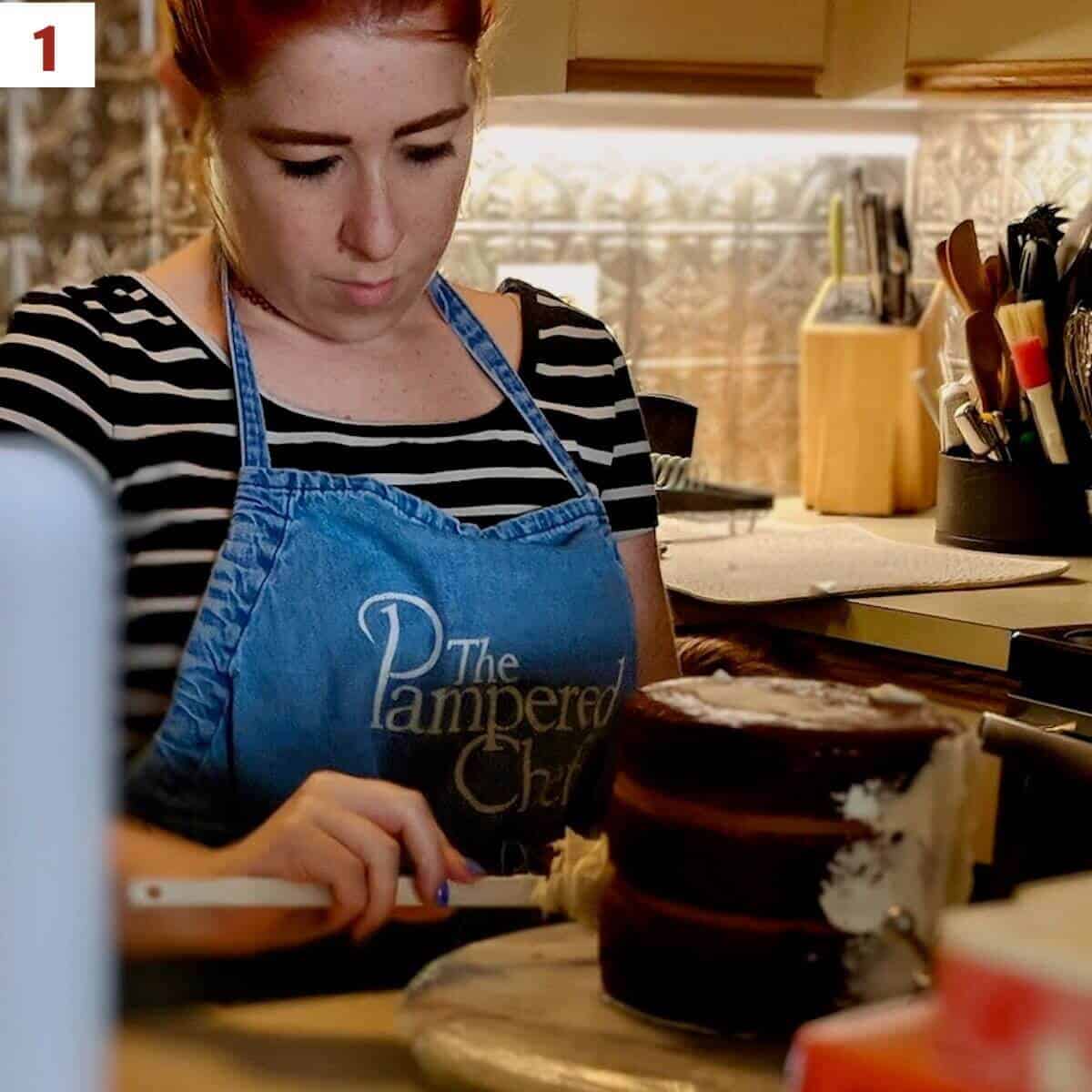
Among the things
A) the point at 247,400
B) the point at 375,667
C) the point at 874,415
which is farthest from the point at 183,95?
the point at 874,415

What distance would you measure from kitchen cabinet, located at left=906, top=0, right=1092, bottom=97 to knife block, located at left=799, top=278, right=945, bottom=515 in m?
0.37

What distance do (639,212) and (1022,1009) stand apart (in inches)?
A: 91.6

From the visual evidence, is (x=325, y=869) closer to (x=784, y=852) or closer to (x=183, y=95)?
(x=784, y=852)

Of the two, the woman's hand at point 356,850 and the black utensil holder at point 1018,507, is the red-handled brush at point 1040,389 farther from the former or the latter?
the woman's hand at point 356,850

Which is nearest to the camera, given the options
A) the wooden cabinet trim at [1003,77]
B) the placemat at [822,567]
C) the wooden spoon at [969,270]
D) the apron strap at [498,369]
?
the apron strap at [498,369]

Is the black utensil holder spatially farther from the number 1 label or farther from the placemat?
the number 1 label

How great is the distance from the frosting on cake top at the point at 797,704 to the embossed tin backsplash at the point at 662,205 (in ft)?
5.85

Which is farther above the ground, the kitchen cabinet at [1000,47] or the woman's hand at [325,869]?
the kitchen cabinet at [1000,47]

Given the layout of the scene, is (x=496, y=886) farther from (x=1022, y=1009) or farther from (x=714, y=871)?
(x=1022, y=1009)

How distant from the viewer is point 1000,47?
87.6 inches

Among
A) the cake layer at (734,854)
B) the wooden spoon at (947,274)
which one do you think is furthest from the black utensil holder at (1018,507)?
the cake layer at (734,854)

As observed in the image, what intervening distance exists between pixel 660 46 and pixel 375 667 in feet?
3.66

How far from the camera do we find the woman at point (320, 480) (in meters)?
1.46

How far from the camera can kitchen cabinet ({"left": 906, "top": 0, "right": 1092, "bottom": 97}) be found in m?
2.16
